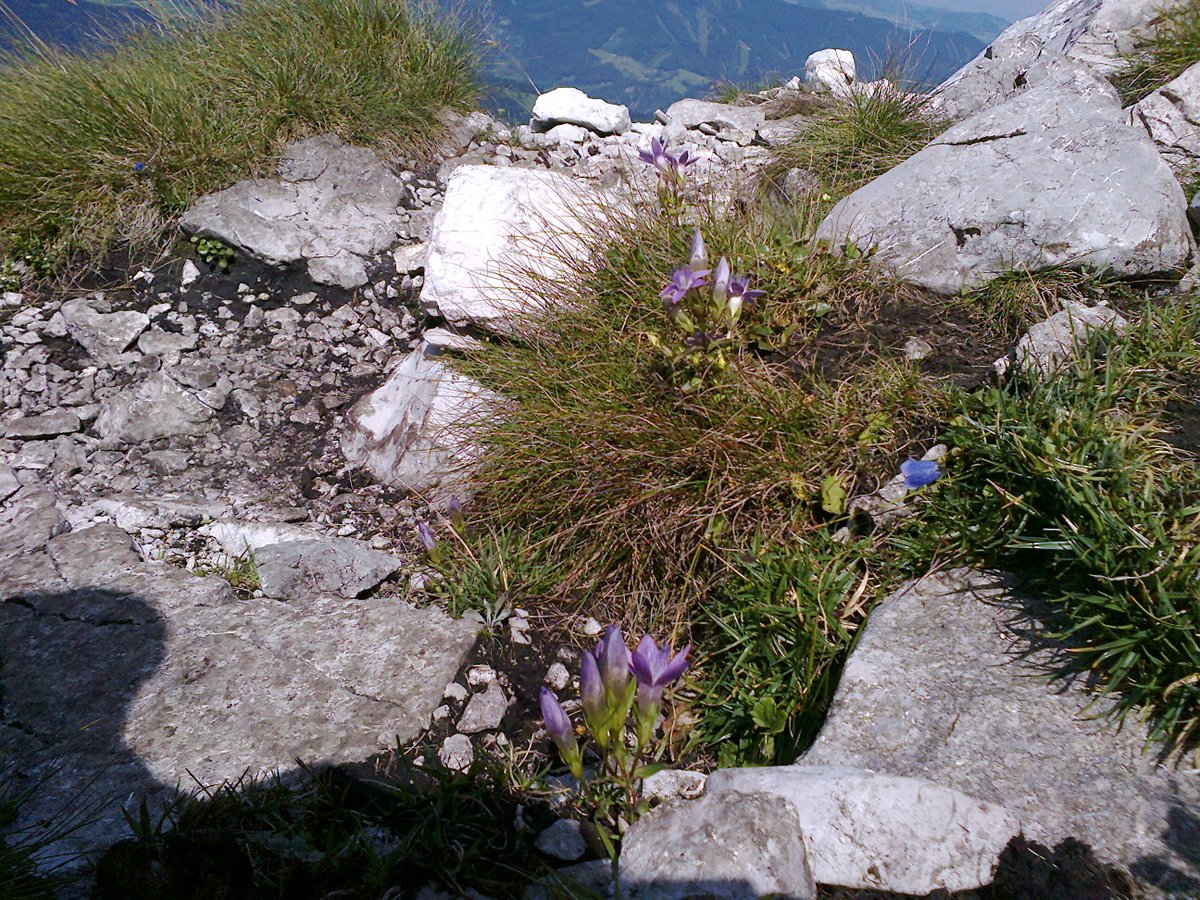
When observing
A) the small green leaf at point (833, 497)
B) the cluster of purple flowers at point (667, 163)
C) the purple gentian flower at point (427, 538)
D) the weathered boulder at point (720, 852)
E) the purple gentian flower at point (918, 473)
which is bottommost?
the weathered boulder at point (720, 852)

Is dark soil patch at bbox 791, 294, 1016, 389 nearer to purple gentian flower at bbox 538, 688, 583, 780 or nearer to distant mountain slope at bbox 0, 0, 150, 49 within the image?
purple gentian flower at bbox 538, 688, 583, 780

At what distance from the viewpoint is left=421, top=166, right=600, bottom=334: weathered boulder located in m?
3.48

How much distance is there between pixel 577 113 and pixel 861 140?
2.26 m

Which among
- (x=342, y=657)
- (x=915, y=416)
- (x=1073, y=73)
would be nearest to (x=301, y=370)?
(x=342, y=657)

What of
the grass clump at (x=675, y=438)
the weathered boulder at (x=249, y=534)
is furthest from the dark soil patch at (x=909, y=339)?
the weathered boulder at (x=249, y=534)

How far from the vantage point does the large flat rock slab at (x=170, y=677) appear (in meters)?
1.91

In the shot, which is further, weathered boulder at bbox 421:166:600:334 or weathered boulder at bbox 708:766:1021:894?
weathered boulder at bbox 421:166:600:334

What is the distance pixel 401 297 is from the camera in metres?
4.21

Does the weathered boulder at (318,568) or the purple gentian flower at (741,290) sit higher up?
the purple gentian flower at (741,290)

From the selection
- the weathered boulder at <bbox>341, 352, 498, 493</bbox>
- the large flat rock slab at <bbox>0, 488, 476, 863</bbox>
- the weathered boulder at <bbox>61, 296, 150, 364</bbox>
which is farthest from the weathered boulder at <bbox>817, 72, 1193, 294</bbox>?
the weathered boulder at <bbox>61, 296, 150, 364</bbox>

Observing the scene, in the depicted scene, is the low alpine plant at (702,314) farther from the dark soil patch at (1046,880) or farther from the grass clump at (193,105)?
the grass clump at (193,105)

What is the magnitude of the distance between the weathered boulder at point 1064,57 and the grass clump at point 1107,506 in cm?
260

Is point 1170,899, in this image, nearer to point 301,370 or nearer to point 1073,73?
point 301,370

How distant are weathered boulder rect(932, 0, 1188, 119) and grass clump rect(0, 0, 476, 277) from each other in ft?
11.4
